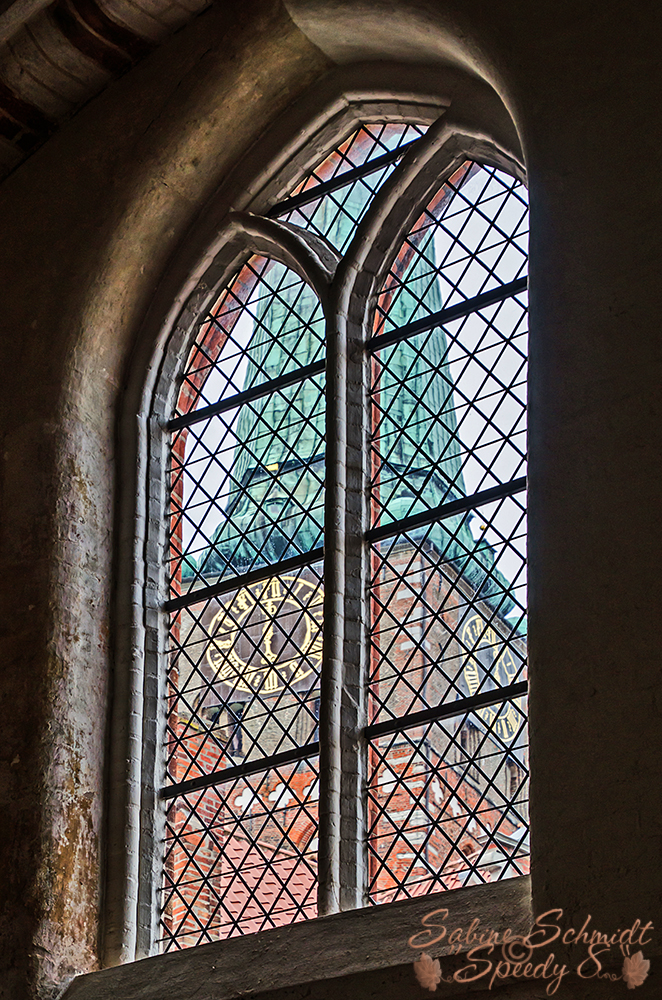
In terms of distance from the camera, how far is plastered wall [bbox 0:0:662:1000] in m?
3.97

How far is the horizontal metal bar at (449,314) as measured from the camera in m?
5.65

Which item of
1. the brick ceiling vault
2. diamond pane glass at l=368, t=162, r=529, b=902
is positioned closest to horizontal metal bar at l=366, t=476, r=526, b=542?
diamond pane glass at l=368, t=162, r=529, b=902

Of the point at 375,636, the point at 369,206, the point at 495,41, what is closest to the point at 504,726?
the point at 375,636

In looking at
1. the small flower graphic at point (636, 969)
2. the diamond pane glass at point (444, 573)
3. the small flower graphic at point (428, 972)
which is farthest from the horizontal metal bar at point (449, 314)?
the small flower graphic at point (636, 969)

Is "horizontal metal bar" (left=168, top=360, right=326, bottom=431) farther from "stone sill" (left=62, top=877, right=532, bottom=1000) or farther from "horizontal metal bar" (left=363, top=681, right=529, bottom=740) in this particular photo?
"stone sill" (left=62, top=877, right=532, bottom=1000)

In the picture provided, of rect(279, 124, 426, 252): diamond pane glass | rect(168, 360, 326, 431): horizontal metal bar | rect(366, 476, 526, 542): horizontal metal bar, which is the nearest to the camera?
rect(366, 476, 526, 542): horizontal metal bar

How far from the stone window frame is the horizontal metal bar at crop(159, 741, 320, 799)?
0.32 ft

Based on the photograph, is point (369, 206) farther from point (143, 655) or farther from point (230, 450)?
point (143, 655)

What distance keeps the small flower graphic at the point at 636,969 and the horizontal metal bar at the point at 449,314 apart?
2.75 metres

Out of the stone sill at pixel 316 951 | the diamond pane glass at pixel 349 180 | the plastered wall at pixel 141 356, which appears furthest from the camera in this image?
the diamond pane glass at pixel 349 180

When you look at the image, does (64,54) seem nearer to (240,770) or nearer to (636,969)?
(240,770)

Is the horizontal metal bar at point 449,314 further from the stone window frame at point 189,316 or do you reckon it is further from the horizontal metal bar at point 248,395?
the horizontal metal bar at point 248,395

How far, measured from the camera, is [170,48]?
21.8 feet

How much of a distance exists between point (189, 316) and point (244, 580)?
1.32 m
